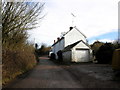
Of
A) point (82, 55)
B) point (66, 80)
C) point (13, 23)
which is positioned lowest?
point (66, 80)

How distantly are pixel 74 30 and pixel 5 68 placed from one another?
121 feet

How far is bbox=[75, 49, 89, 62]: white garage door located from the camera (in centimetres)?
3506

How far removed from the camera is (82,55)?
35406mm

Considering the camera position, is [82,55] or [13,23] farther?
[82,55]

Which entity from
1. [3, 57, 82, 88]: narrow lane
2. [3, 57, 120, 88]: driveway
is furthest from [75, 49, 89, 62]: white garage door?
[3, 57, 82, 88]: narrow lane

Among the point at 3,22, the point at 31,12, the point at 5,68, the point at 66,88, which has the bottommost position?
the point at 66,88

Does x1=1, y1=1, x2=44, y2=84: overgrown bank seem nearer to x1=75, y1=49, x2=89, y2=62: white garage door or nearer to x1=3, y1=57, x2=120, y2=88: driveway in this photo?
x1=3, y1=57, x2=120, y2=88: driveway

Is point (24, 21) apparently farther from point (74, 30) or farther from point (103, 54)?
point (74, 30)

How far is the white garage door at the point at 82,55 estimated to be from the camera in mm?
35062

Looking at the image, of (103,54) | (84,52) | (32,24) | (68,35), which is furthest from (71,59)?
(32,24)

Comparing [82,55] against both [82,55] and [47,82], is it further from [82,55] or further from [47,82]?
[47,82]

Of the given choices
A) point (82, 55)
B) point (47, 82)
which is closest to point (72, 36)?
point (82, 55)

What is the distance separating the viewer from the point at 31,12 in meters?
15.1

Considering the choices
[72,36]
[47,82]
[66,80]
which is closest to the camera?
[47,82]
